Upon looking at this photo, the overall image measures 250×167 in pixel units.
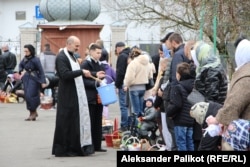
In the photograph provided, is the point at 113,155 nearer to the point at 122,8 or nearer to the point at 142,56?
the point at 142,56

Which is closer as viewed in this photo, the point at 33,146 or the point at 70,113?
the point at 70,113

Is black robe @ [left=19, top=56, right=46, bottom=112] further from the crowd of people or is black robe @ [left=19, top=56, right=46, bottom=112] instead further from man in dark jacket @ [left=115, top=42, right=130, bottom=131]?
man in dark jacket @ [left=115, top=42, right=130, bottom=131]

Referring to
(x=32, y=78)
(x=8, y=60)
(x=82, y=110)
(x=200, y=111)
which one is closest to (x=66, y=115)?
(x=82, y=110)

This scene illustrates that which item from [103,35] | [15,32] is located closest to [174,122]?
[103,35]

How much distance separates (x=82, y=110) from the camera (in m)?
13.1

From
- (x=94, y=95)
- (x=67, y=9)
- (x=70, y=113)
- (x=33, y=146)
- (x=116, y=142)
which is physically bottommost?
(x=33, y=146)

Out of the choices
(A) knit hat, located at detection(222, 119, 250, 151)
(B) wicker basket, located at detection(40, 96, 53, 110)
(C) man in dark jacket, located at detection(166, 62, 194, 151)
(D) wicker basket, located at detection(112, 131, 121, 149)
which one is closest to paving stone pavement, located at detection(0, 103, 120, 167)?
(D) wicker basket, located at detection(112, 131, 121, 149)

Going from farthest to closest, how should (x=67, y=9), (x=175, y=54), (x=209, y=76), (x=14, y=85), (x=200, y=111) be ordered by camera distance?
(x=67, y=9)
(x=14, y=85)
(x=175, y=54)
(x=209, y=76)
(x=200, y=111)

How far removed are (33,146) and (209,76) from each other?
6.03 meters

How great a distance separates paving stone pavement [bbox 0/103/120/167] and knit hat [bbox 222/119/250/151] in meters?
5.40

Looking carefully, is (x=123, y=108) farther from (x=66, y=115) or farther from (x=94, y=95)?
(x=66, y=115)

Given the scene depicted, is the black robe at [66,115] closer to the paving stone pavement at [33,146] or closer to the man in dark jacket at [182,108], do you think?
the paving stone pavement at [33,146]

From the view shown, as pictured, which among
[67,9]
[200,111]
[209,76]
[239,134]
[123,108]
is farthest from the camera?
[67,9]

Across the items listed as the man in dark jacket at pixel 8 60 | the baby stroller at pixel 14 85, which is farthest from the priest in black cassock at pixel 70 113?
the man in dark jacket at pixel 8 60
